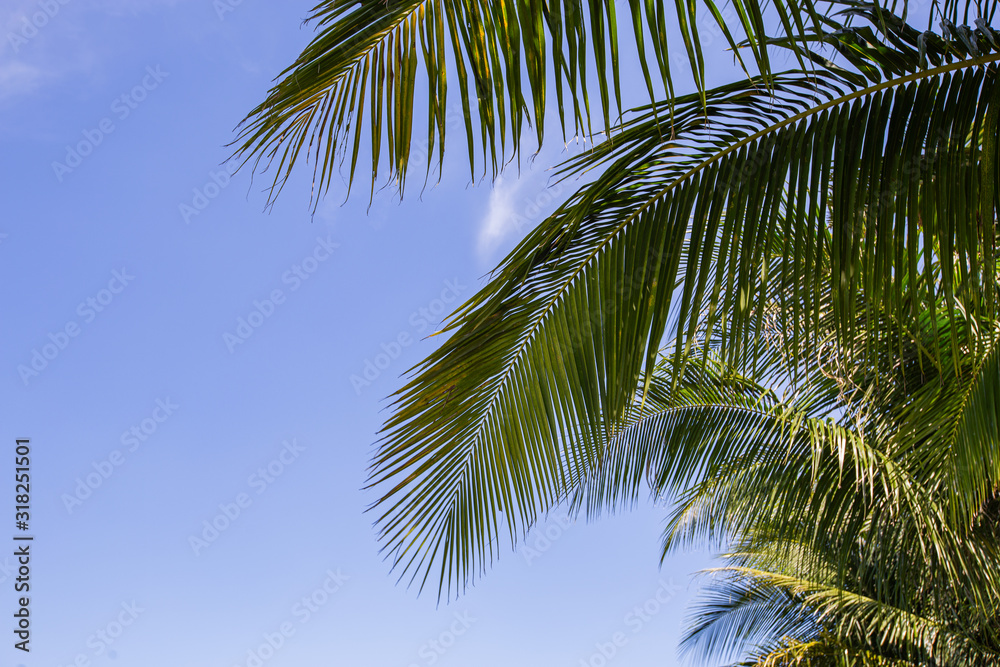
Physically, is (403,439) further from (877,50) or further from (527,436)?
(877,50)

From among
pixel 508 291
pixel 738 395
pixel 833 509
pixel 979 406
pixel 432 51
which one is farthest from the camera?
pixel 738 395

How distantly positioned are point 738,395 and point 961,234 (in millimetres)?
3388

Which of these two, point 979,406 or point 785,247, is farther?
point 979,406

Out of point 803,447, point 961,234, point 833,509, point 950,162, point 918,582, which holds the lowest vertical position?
point 918,582

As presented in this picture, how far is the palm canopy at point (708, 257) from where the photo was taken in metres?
1.79

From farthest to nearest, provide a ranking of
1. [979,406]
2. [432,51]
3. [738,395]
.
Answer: [738,395]
[979,406]
[432,51]

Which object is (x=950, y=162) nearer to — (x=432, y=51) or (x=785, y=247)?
(x=785, y=247)

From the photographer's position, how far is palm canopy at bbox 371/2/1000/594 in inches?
70.3

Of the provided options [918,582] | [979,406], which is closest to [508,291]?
[979,406]

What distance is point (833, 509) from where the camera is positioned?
4.46 metres

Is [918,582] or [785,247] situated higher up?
[785,247]

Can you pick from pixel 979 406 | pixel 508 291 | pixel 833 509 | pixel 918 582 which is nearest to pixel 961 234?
pixel 508 291

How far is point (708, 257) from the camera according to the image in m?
2.01

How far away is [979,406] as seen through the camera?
2875mm
